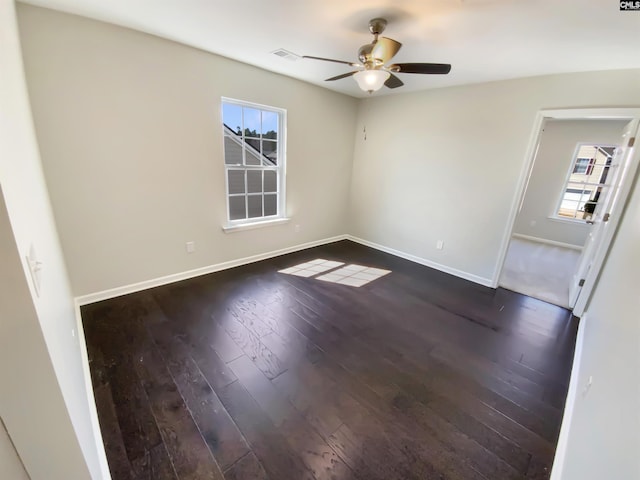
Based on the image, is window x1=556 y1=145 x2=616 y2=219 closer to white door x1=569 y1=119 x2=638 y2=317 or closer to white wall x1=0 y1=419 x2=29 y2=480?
white door x1=569 y1=119 x2=638 y2=317

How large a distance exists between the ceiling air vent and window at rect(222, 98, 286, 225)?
74 cm

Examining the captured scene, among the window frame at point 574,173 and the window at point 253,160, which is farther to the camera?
the window frame at point 574,173

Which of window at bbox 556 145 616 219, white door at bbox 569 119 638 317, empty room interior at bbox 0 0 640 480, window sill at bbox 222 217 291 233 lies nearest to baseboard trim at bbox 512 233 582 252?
window at bbox 556 145 616 219

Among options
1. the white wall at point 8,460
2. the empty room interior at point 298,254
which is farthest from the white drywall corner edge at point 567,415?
the white wall at point 8,460

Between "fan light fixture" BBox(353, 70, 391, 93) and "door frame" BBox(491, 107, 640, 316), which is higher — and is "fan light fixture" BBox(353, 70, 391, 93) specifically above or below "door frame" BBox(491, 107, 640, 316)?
above

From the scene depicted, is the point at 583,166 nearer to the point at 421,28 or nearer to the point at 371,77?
the point at 421,28

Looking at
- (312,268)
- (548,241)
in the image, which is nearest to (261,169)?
(312,268)

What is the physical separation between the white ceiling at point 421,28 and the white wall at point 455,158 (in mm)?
244

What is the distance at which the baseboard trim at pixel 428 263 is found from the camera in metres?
3.54

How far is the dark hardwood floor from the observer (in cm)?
139

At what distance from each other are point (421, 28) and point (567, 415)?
2833 mm

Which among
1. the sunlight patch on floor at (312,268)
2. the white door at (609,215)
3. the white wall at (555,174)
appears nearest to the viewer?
the white door at (609,215)

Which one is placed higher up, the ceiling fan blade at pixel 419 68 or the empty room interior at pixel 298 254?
the ceiling fan blade at pixel 419 68

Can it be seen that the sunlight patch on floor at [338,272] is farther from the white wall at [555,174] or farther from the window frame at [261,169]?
the white wall at [555,174]
